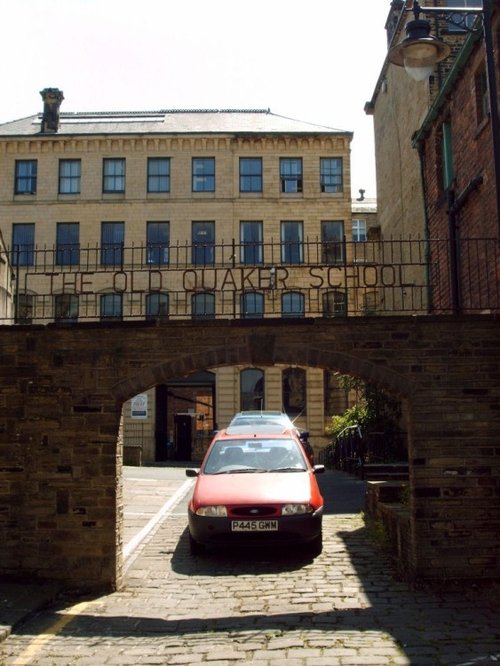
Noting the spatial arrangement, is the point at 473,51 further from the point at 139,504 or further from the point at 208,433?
the point at 208,433

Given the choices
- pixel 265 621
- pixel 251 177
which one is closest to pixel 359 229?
pixel 251 177

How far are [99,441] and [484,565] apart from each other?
4.55 metres

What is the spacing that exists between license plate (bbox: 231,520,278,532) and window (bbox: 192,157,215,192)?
2770 cm

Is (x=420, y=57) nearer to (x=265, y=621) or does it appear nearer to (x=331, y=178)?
(x=265, y=621)

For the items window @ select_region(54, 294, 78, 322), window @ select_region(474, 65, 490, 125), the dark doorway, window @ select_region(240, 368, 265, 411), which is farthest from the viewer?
the dark doorway

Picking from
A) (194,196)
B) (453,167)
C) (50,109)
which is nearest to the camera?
(453,167)

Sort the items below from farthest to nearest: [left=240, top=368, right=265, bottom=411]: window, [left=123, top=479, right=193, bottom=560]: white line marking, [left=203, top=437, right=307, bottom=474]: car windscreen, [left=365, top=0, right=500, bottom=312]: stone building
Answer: [left=240, top=368, right=265, bottom=411]: window
[left=365, top=0, right=500, bottom=312]: stone building
[left=203, top=437, right=307, bottom=474]: car windscreen
[left=123, top=479, right=193, bottom=560]: white line marking

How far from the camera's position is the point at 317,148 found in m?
35.4

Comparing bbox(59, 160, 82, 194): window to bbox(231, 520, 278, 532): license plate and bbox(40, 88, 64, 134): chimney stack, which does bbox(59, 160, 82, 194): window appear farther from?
bbox(231, 520, 278, 532): license plate

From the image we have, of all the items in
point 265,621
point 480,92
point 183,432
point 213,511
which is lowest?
point 265,621

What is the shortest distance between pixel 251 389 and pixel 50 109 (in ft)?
57.0

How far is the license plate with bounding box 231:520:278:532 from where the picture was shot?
9.17 meters

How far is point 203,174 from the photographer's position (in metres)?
35.3

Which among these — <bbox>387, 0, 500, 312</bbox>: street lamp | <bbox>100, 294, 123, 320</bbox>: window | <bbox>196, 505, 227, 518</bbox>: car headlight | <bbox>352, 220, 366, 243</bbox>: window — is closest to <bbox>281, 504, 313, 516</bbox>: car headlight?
<bbox>196, 505, 227, 518</bbox>: car headlight
